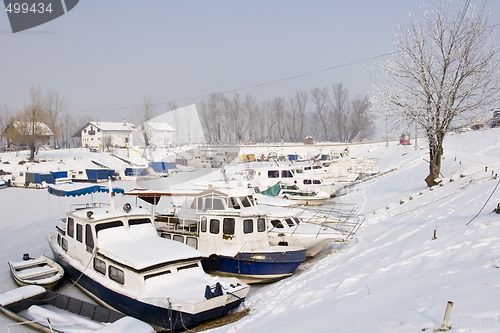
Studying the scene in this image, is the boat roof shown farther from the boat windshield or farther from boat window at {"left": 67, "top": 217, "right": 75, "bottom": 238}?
the boat windshield

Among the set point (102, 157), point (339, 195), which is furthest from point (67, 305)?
point (102, 157)

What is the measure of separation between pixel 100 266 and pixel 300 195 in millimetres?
17065

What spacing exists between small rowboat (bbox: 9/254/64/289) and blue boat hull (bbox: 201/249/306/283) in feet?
17.4

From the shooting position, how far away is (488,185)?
11.0 metres

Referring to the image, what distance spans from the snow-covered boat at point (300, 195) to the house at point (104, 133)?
61254 millimetres

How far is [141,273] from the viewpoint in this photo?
293 inches

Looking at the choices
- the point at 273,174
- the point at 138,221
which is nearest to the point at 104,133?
the point at 273,174

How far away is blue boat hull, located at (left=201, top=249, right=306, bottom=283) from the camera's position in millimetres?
10352

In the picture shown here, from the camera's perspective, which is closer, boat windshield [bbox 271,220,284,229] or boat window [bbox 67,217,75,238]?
boat window [bbox 67,217,75,238]

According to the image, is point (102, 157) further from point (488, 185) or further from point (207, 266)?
point (488, 185)

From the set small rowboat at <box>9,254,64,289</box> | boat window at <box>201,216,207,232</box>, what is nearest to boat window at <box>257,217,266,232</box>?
boat window at <box>201,216,207,232</box>

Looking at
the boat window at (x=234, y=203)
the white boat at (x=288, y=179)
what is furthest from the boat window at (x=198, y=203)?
the white boat at (x=288, y=179)

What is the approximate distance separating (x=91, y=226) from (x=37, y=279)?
3090 mm

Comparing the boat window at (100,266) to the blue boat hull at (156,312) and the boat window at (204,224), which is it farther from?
the boat window at (204,224)
